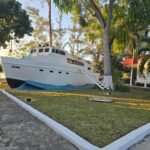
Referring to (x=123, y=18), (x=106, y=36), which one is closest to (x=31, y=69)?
(x=106, y=36)

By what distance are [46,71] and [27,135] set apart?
39.3ft

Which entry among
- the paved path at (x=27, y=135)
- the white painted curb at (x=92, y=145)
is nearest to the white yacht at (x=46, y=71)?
the paved path at (x=27, y=135)

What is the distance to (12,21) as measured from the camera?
87.6 ft

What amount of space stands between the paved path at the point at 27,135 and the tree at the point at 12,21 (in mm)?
19671

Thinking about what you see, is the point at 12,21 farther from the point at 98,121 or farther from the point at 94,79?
the point at 98,121

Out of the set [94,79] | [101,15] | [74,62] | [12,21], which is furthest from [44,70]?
[12,21]

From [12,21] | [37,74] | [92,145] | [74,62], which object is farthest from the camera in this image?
[12,21]

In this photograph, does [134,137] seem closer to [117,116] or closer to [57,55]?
[117,116]

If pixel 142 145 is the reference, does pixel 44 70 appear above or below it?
above

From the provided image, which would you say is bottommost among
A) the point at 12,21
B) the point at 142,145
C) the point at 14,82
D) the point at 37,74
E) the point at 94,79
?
the point at 142,145

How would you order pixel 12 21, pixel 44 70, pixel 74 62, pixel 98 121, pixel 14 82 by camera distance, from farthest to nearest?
1. pixel 12 21
2. pixel 74 62
3. pixel 44 70
4. pixel 14 82
5. pixel 98 121

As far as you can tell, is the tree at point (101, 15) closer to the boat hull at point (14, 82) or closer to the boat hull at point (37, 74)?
the boat hull at point (37, 74)

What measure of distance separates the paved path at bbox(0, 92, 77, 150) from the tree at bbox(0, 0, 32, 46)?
64.5ft

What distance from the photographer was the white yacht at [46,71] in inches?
659
